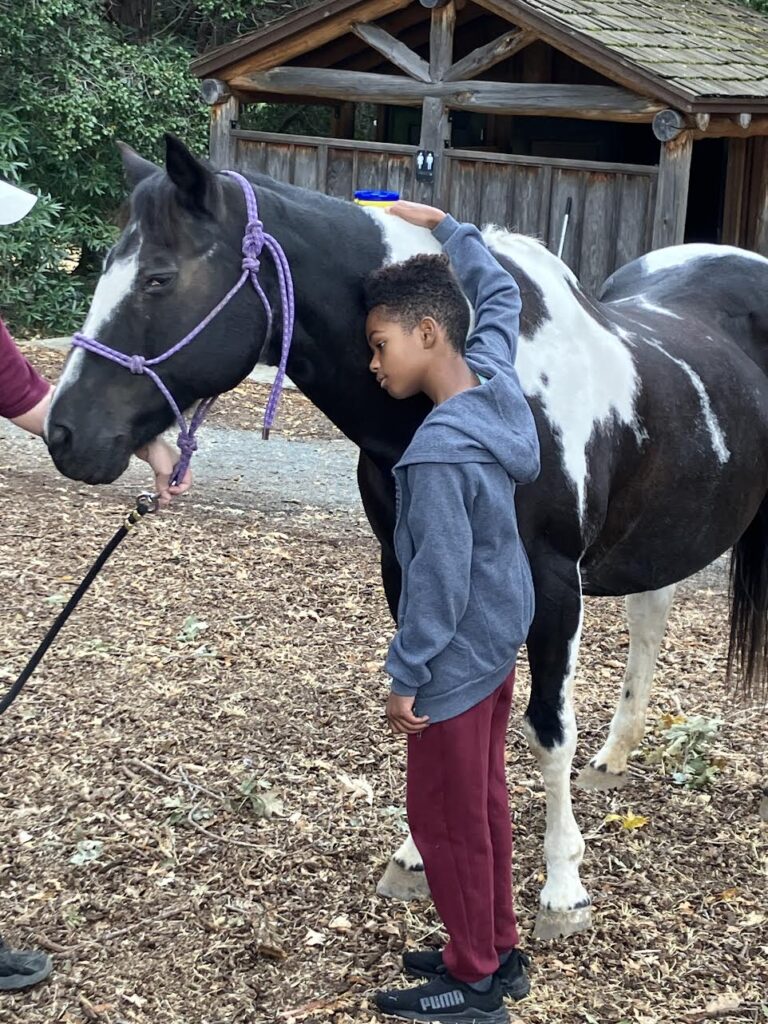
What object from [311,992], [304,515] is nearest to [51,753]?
[311,992]

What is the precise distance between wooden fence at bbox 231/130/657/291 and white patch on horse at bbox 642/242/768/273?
533 cm

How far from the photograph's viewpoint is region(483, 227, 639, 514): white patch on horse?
2967 millimetres

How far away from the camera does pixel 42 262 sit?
13.0 meters

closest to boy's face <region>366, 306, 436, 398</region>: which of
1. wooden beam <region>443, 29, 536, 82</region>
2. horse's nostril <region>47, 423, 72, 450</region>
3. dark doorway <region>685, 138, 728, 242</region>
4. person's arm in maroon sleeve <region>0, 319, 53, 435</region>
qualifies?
horse's nostril <region>47, 423, 72, 450</region>

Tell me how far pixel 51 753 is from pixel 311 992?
149 cm

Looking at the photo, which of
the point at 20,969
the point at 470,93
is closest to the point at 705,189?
the point at 470,93

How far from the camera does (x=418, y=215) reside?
9.53ft

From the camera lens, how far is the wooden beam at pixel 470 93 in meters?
9.70

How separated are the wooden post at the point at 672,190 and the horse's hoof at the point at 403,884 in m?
7.18

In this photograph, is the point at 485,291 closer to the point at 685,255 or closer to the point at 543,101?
the point at 685,255

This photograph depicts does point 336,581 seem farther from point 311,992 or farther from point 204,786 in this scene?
point 311,992

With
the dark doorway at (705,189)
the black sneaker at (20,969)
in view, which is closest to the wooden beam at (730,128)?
the dark doorway at (705,189)

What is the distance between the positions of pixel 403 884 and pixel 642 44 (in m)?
8.17

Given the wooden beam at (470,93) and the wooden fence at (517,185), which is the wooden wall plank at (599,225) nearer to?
the wooden fence at (517,185)
